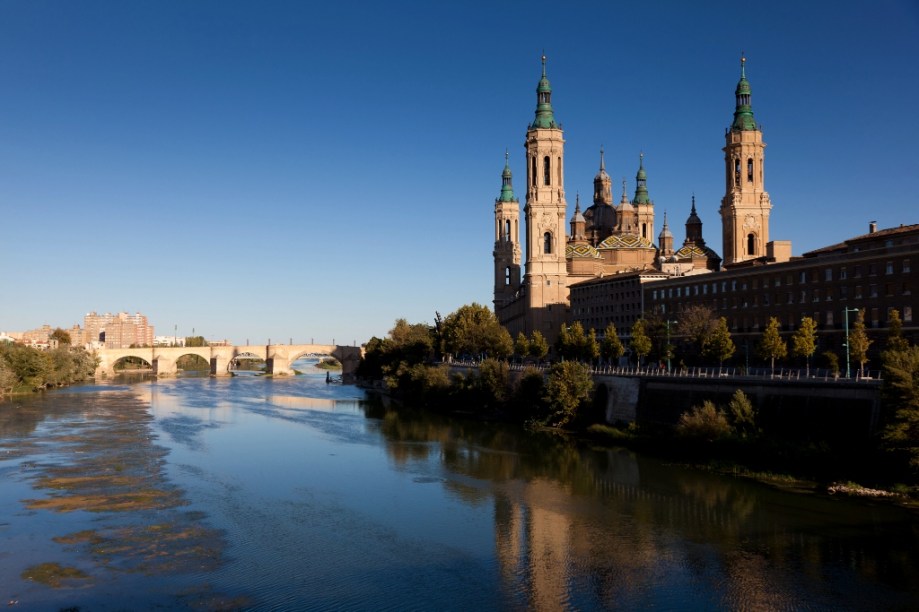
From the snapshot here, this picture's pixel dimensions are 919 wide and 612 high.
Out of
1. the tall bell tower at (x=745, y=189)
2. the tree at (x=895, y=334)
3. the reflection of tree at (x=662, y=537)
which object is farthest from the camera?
the tall bell tower at (x=745, y=189)

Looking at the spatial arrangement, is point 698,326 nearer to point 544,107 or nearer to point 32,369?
point 544,107

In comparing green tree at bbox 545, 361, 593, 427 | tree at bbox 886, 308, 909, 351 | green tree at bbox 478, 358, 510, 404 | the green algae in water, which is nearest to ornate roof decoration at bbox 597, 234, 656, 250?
green tree at bbox 478, 358, 510, 404

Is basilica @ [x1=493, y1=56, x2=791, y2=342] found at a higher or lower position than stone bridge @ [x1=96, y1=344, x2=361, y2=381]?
higher

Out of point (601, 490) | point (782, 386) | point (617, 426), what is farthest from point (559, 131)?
point (601, 490)

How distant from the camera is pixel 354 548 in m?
30.9

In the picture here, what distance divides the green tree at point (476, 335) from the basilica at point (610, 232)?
11141 millimetres

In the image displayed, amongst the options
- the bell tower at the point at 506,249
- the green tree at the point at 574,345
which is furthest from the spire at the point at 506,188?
the green tree at the point at 574,345

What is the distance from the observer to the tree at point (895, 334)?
4466 cm

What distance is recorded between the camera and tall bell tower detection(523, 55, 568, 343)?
358 feet

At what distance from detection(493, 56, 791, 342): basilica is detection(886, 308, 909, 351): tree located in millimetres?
32259

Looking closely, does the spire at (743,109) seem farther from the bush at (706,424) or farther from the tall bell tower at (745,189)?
the bush at (706,424)

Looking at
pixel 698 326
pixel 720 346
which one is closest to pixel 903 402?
pixel 720 346

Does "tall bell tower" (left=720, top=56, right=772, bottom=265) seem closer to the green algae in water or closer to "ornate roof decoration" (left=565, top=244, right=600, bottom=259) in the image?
"ornate roof decoration" (left=565, top=244, right=600, bottom=259)

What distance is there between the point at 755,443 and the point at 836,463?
16.0 ft
